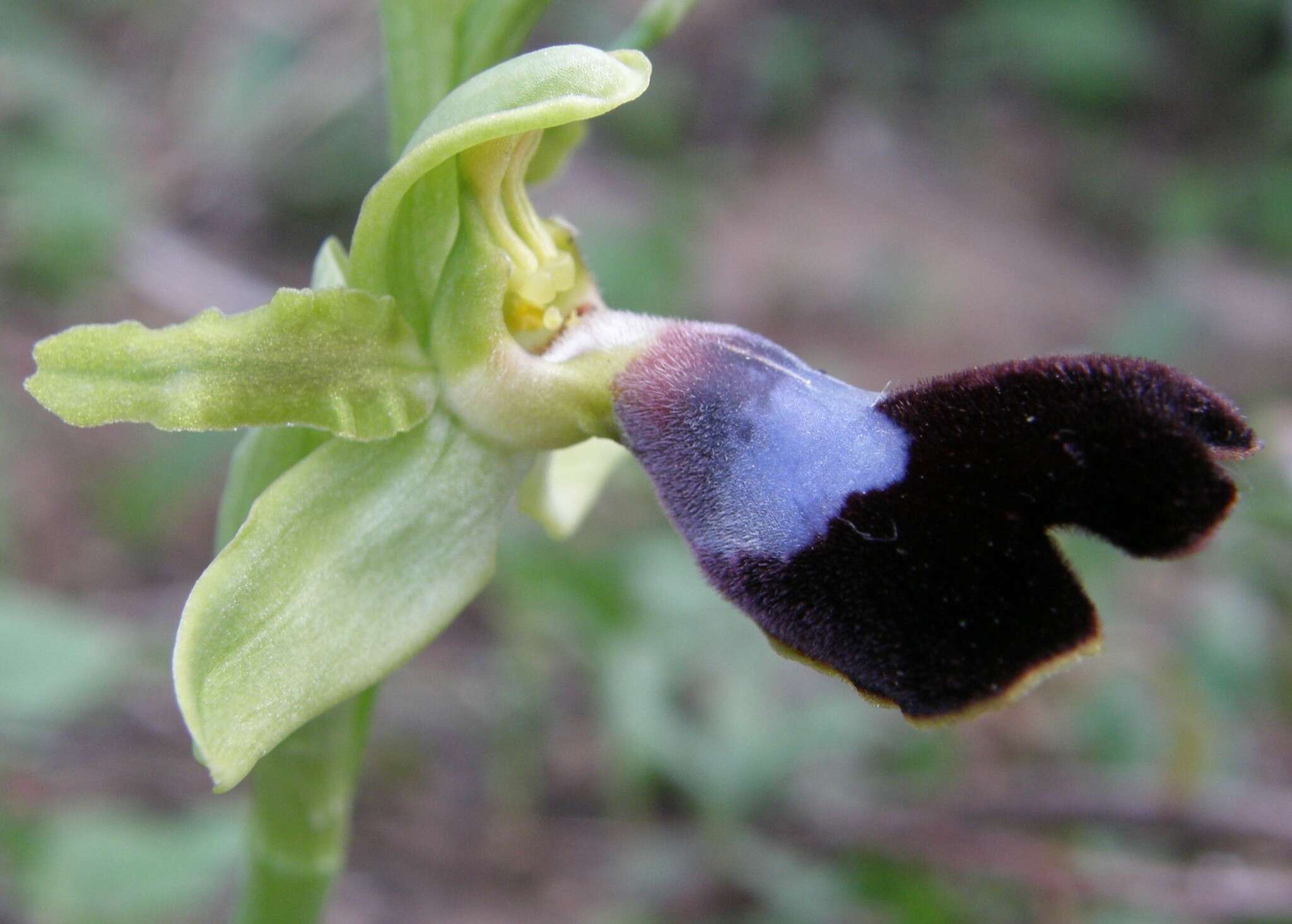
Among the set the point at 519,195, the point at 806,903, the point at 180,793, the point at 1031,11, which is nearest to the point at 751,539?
the point at 519,195

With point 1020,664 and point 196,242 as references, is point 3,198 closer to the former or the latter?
point 196,242

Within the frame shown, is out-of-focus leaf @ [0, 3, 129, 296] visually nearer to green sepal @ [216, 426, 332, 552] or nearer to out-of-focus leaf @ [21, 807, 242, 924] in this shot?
out-of-focus leaf @ [21, 807, 242, 924]

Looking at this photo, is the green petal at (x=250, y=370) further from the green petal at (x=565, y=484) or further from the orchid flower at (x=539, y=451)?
the green petal at (x=565, y=484)

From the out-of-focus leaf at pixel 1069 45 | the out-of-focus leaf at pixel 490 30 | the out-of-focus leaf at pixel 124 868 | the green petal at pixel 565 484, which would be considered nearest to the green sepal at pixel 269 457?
the green petal at pixel 565 484

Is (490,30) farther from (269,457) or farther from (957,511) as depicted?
(957,511)

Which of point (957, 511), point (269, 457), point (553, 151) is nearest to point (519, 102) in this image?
point (553, 151)

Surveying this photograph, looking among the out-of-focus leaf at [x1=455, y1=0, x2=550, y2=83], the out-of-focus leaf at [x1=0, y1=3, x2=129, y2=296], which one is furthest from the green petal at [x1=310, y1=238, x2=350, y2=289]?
the out-of-focus leaf at [x1=0, y1=3, x2=129, y2=296]
